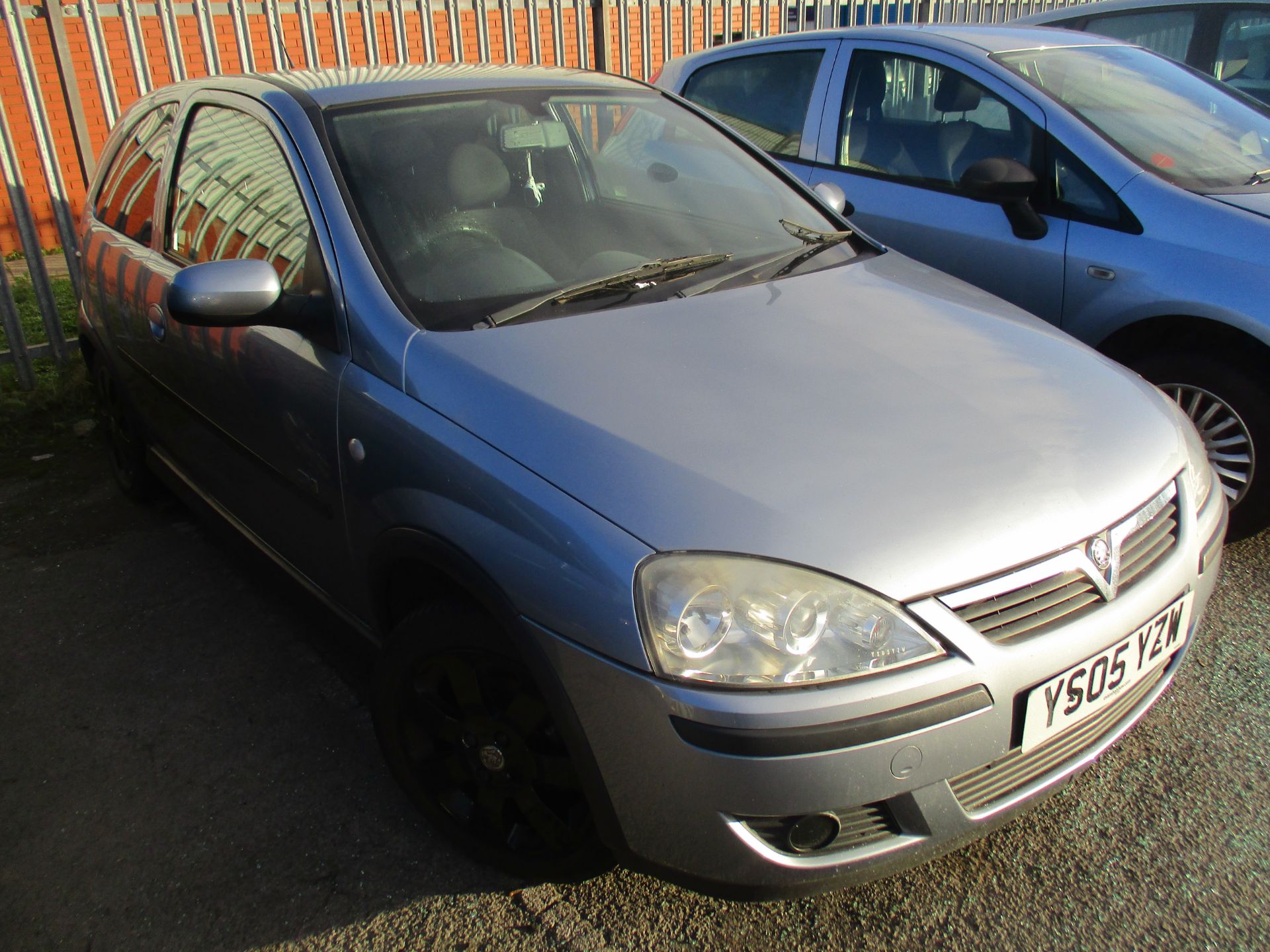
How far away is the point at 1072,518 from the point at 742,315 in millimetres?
909

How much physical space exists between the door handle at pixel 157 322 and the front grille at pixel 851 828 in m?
2.39

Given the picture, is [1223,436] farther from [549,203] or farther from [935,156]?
[549,203]

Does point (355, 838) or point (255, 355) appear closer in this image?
point (355, 838)

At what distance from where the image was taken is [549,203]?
270cm

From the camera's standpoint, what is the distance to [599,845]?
6.31 feet

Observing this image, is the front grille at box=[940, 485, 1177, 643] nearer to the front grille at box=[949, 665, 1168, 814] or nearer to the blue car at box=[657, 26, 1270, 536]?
the front grille at box=[949, 665, 1168, 814]

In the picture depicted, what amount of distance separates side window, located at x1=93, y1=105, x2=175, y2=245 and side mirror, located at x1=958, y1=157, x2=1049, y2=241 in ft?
9.12

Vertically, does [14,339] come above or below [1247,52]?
below

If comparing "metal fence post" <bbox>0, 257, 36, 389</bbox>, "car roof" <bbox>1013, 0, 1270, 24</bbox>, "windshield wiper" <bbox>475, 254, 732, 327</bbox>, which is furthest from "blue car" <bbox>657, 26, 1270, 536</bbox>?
"metal fence post" <bbox>0, 257, 36, 389</bbox>

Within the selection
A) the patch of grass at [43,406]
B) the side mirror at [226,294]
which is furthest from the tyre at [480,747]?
the patch of grass at [43,406]

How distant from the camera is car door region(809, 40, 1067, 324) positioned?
3570 millimetres

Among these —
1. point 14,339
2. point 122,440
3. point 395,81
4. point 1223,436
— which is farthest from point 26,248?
point 1223,436

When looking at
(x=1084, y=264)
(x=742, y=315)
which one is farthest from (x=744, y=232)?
(x=1084, y=264)

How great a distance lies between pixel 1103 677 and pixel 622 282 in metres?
1.39
